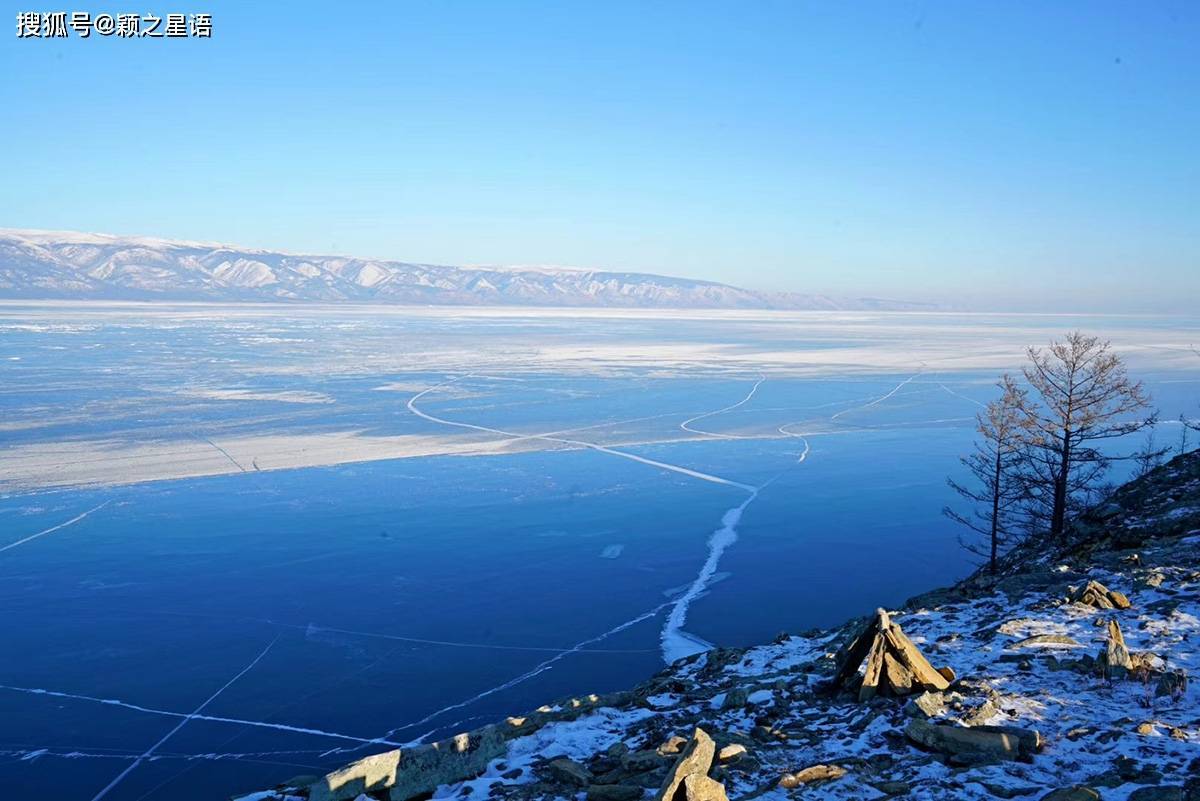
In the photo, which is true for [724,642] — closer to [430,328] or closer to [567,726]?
[567,726]

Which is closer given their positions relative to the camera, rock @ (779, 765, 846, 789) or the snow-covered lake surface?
rock @ (779, 765, 846, 789)

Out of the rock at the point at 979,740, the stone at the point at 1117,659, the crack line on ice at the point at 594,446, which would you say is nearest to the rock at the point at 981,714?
the rock at the point at 979,740

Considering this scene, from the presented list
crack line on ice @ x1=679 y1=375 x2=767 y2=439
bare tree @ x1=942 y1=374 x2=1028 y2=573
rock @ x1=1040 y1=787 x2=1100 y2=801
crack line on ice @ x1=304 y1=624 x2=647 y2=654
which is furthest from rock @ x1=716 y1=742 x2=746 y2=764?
crack line on ice @ x1=679 y1=375 x2=767 y2=439

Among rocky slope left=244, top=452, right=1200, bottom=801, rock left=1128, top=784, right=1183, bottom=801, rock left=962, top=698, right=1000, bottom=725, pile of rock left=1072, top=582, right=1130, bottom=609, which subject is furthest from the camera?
pile of rock left=1072, top=582, right=1130, bottom=609

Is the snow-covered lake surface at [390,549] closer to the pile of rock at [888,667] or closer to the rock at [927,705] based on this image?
the pile of rock at [888,667]

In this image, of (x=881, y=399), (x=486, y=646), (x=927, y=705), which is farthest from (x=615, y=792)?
(x=881, y=399)

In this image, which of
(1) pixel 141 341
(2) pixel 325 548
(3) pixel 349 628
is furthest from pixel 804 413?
(1) pixel 141 341

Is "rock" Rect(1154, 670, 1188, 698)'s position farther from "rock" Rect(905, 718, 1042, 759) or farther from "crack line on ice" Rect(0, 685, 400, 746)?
"crack line on ice" Rect(0, 685, 400, 746)
